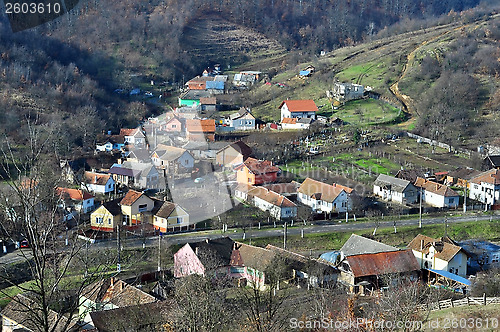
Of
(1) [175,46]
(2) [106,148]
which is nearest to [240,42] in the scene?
(1) [175,46]

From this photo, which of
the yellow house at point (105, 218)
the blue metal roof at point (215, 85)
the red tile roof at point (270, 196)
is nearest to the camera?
the yellow house at point (105, 218)

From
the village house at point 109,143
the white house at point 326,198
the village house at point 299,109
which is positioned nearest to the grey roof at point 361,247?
the white house at point 326,198

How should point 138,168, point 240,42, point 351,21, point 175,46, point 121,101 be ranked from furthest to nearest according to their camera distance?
point 351,21 < point 240,42 < point 175,46 < point 121,101 < point 138,168

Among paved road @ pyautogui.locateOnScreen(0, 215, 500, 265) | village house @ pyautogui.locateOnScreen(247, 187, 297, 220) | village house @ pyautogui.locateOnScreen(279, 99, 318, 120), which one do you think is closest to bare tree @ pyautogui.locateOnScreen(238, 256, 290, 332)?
paved road @ pyautogui.locateOnScreen(0, 215, 500, 265)

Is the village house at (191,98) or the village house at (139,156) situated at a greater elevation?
the village house at (139,156)

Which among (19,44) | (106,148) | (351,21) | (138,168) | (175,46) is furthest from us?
(351,21)

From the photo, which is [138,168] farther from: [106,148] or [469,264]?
[469,264]

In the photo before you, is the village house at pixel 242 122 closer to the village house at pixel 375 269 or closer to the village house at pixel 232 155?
the village house at pixel 232 155
